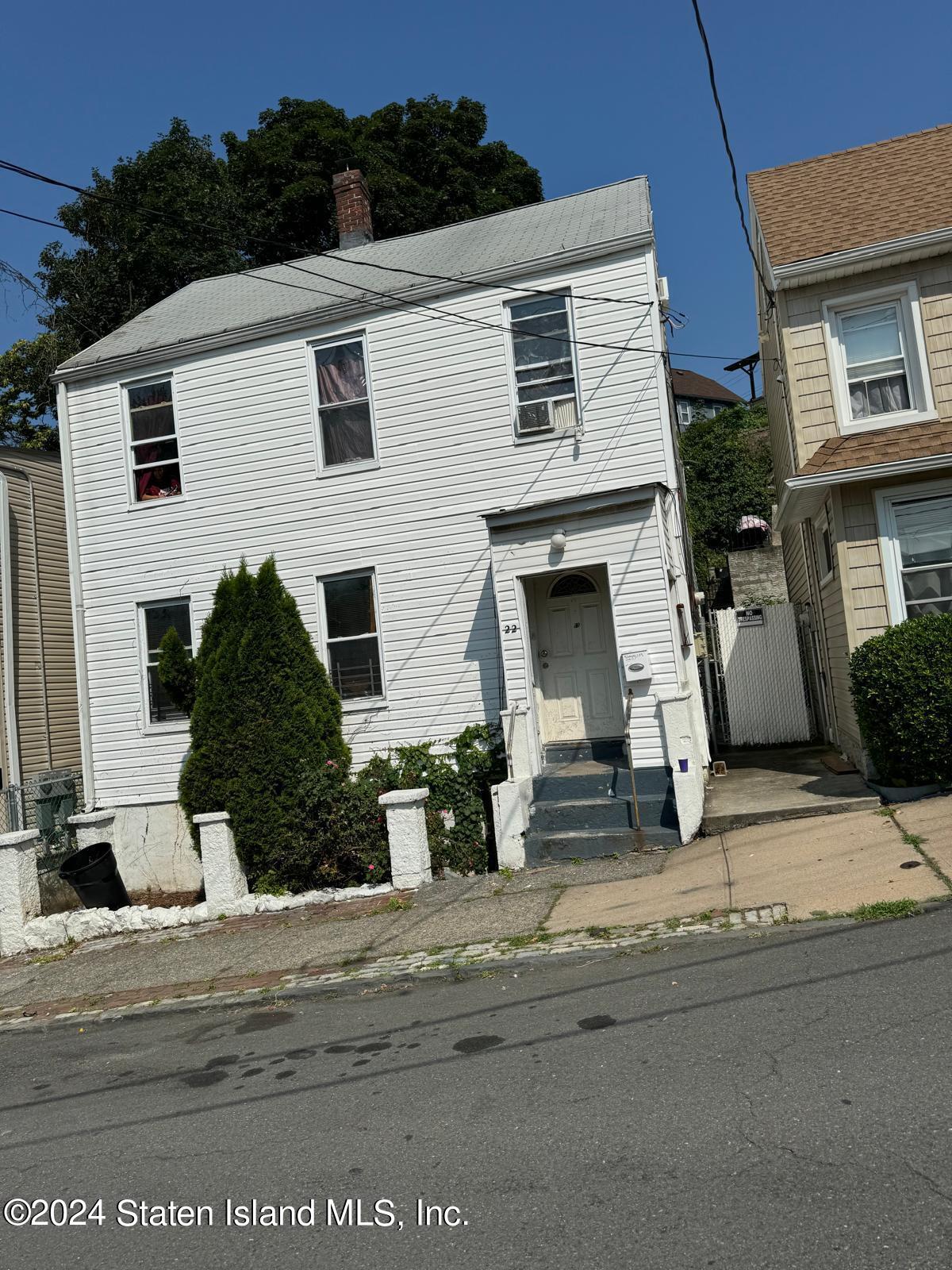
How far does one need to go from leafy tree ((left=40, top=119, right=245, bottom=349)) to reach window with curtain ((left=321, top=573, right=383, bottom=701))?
65.7ft

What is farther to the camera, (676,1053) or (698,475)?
(698,475)

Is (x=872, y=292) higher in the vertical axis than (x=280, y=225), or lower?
lower

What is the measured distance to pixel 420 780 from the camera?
12.6m

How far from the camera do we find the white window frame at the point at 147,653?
1431 cm

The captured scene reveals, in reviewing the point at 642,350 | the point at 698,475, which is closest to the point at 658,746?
the point at 642,350

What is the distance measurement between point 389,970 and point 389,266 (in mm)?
10877

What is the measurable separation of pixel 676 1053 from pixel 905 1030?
113cm

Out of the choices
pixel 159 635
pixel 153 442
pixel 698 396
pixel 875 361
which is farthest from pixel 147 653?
pixel 698 396

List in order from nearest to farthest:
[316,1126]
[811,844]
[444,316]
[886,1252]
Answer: [886,1252], [316,1126], [811,844], [444,316]

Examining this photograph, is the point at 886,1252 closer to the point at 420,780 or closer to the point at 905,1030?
the point at 905,1030

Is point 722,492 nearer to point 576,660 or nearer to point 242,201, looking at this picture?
point 242,201

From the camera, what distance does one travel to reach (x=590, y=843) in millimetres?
10453

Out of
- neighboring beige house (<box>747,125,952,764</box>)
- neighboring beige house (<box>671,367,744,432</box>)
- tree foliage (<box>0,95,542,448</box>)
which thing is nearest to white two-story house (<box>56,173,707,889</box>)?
neighboring beige house (<box>747,125,952,764</box>)

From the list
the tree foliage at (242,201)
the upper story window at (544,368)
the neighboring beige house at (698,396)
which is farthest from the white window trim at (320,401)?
the neighboring beige house at (698,396)
